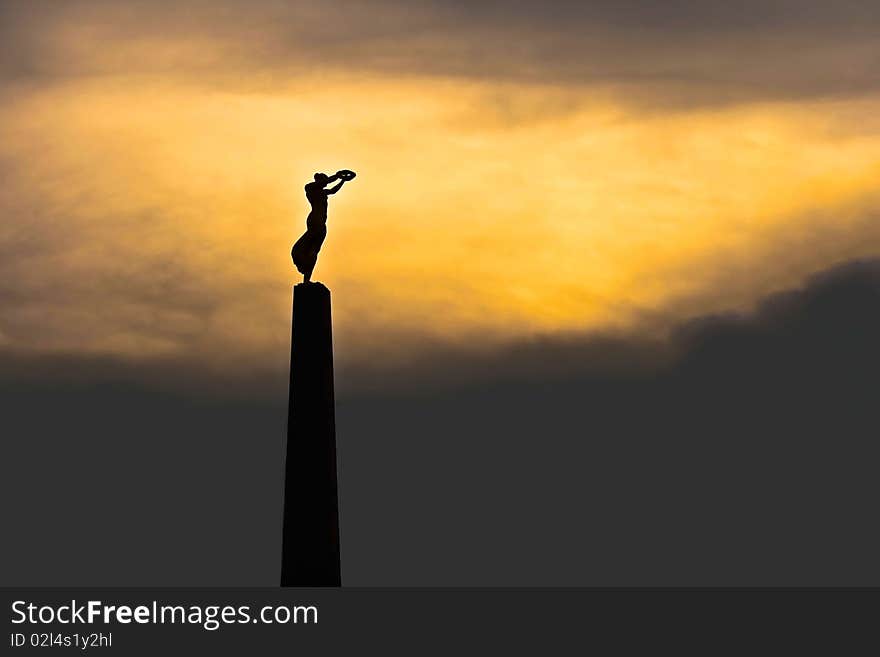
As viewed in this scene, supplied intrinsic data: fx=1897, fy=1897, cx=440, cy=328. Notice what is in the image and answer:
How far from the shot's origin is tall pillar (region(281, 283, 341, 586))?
1368 inches

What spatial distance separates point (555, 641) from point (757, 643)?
7.66 m

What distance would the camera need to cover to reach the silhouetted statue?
36.6 metres

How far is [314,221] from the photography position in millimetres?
36812

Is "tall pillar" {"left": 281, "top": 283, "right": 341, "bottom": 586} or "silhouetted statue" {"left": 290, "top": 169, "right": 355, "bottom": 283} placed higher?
"silhouetted statue" {"left": 290, "top": 169, "right": 355, "bottom": 283}

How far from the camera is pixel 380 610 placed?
7044 cm

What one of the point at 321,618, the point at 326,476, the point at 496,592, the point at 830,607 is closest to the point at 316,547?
the point at 326,476

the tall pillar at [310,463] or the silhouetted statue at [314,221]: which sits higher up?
the silhouetted statue at [314,221]

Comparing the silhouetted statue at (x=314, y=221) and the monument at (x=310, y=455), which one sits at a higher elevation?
the silhouetted statue at (x=314, y=221)

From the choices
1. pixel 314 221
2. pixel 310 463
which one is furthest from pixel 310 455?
pixel 314 221

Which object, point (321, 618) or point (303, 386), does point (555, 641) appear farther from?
point (303, 386)

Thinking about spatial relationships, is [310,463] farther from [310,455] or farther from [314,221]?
[314,221]

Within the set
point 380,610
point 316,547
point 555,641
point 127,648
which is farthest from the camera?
point 380,610

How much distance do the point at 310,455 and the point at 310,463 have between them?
0.15 meters

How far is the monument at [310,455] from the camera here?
114ft
